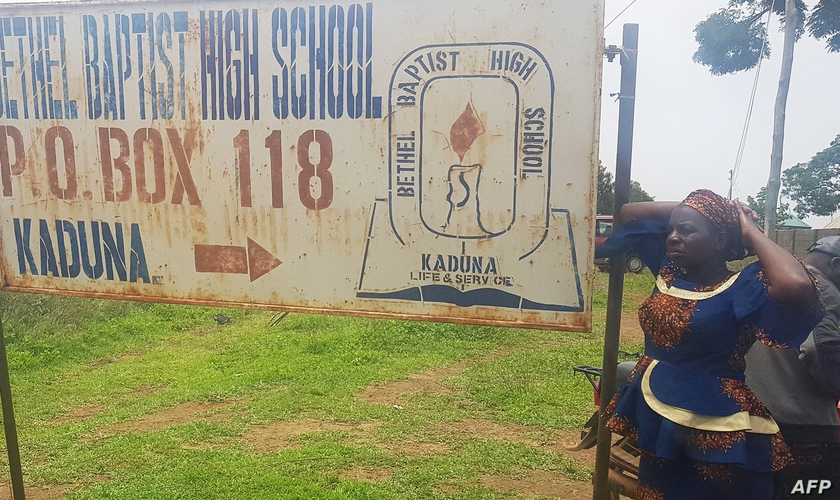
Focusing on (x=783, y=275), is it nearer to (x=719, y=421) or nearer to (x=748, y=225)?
(x=748, y=225)

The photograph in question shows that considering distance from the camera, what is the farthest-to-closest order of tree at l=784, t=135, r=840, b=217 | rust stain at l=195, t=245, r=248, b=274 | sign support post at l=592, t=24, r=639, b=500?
tree at l=784, t=135, r=840, b=217 → rust stain at l=195, t=245, r=248, b=274 → sign support post at l=592, t=24, r=639, b=500

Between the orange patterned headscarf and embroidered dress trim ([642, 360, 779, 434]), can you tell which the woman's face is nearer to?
the orange patterned headscarf

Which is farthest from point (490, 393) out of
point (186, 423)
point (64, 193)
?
point (64, 193)

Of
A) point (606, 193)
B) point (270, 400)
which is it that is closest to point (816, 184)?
point (606, 193)

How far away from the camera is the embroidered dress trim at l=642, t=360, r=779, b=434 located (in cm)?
174

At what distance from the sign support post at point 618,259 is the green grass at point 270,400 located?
1471 mm

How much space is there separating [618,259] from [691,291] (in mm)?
251

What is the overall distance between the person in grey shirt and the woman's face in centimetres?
63

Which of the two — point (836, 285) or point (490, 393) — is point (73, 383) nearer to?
point (490, 393)

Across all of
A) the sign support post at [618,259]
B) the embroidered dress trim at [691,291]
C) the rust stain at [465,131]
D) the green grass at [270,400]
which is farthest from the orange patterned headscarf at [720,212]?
the green grass at [270,400]

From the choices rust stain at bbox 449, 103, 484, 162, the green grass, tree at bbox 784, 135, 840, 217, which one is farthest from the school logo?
tree at bbox 784, 135, 840, 217

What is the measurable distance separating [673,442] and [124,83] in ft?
7.95

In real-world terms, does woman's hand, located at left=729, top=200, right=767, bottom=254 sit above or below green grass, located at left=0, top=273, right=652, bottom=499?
above

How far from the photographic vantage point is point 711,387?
70.1 inches
